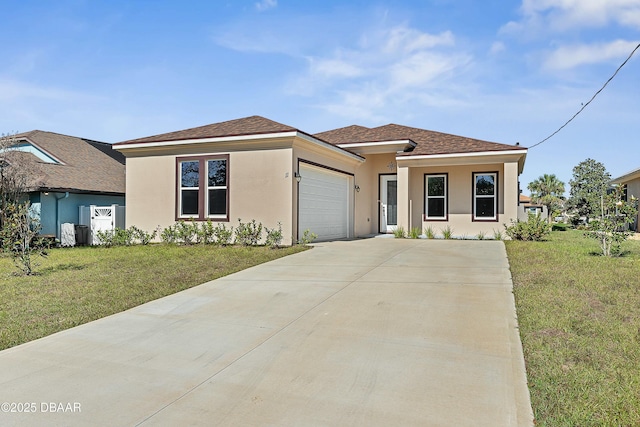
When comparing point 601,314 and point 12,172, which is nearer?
point 601,314

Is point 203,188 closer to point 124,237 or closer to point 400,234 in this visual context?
point 124,237

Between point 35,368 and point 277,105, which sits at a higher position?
point 277,105

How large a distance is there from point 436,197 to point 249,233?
312 inches

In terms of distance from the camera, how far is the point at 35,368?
4043 mm

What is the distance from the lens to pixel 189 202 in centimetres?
1354

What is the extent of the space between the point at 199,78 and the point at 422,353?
13.5 metres

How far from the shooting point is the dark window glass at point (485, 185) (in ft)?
51.5

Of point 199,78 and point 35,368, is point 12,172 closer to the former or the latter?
point 199,78

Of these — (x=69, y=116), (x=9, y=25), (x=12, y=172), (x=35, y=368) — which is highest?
(x=9, y=25)

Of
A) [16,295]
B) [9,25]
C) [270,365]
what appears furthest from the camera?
[9,25]

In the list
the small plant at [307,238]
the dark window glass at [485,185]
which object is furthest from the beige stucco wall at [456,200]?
the small plant at [307,238]

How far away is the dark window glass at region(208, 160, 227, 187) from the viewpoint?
13.1 m

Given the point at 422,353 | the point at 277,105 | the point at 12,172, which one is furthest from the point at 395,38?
the point at 12,172

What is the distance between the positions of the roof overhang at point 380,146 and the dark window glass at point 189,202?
6.00m
